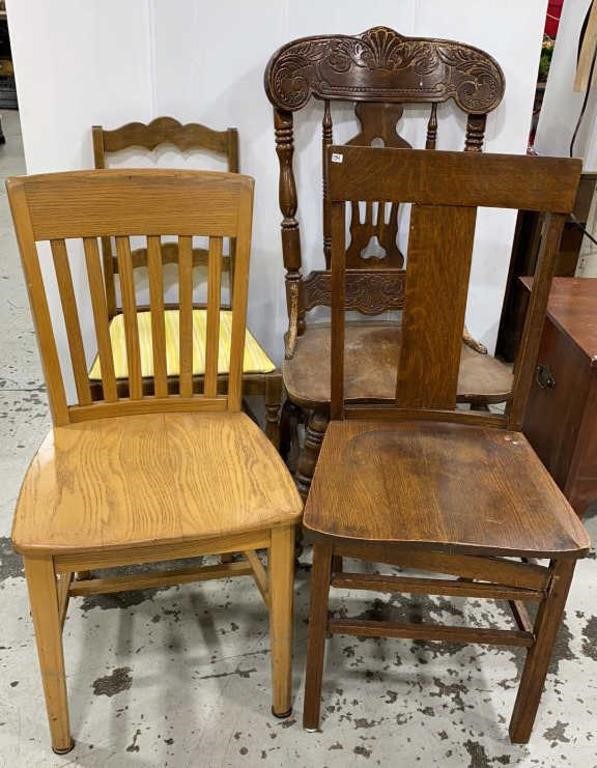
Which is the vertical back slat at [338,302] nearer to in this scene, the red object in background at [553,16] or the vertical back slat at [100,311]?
the vertical back slat at [100,311]

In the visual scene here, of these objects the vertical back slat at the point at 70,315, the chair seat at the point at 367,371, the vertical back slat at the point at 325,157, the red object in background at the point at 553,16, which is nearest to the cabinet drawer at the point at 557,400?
the chair seat at the point at 367,371

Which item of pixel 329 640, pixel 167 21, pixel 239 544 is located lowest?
pixel 329 640

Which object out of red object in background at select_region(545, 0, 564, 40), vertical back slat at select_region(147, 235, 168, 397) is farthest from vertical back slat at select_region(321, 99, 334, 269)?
red object in background at select_region(545, 0, 564, 40)

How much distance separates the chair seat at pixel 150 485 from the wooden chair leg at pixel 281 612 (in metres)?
0.07

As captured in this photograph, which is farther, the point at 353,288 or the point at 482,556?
the point at 353,288

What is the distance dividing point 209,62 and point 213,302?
732mm

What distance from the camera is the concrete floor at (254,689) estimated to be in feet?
4.08

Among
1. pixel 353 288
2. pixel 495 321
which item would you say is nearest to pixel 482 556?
pixel 353 288

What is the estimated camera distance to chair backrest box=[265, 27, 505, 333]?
1482 mm

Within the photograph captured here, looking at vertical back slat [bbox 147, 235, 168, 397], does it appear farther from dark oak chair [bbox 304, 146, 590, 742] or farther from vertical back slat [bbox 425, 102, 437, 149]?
vertical back slat [bbox 425, 102, 437, 149]

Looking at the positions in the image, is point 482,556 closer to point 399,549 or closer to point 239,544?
point 399,549

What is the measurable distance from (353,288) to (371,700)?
94 cm

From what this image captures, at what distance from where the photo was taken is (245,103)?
1691 mm

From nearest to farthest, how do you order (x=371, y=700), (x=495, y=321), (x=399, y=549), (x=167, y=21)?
(x=399, y=549), (x=371, y=700), (x=167, y=21), (x=495, y=321)
